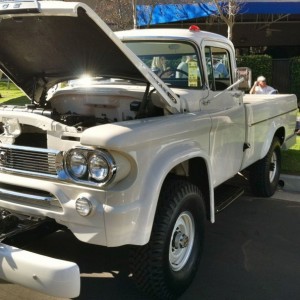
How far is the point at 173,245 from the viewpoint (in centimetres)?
362

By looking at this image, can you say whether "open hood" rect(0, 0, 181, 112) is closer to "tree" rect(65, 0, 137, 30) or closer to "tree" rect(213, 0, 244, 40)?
"tree" rect(213, 0, 244, 40)

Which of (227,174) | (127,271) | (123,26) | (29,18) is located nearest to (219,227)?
(227,174)

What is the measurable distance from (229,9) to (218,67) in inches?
448

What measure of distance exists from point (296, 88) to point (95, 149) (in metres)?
13.6

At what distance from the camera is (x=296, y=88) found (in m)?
15.4

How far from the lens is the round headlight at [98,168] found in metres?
2.94

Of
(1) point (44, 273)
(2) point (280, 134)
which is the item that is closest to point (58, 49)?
(1) point (44, 273)

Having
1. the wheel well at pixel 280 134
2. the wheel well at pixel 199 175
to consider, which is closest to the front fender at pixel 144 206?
the wheel well at pixel 199 175

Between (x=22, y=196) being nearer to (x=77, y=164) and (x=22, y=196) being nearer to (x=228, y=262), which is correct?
(x=77, y=164)

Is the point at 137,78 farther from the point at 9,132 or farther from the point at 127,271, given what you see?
the point at 127,271

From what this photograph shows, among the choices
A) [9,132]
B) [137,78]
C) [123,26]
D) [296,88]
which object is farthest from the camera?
[123,26]

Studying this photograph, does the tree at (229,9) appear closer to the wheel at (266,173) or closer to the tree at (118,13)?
the tree at (118,13)

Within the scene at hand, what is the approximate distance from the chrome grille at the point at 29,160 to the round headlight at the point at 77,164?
0.10 meters

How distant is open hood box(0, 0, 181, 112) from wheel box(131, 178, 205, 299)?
79cm
